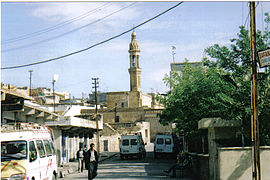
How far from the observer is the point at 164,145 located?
124 ft

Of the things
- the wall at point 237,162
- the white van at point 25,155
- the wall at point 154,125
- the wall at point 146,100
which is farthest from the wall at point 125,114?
the wall at point 237,162

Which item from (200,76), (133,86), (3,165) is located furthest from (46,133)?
(133,86)

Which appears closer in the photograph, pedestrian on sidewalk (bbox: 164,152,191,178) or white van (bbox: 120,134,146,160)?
pedestrian on sidewalk (bbox: 164,152,191,178)

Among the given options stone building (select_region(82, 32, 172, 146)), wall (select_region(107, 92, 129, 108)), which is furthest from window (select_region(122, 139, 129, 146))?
wall (select_region(107, 92, 129, 108))

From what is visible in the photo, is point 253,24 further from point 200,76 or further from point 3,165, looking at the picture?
point 200,76

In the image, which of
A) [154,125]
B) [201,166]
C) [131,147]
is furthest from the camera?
[154,125]

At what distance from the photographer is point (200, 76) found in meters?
21.6

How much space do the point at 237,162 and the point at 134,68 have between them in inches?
2936

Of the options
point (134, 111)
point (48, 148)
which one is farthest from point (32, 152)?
point (134, 111)

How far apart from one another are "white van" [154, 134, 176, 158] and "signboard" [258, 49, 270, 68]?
90.9 ft

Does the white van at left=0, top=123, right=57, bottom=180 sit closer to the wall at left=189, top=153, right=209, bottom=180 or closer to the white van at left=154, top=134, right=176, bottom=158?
the wall at left=189, top=153, right=209, bottom=180

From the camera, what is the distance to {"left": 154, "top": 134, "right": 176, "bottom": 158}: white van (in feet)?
123

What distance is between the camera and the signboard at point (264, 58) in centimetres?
1031

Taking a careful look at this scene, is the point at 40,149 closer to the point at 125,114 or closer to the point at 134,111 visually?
the point at 134,111
